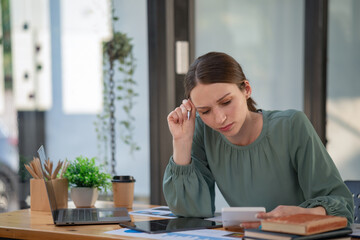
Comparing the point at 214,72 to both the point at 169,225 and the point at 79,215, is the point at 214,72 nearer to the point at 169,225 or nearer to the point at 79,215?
the point at 169,225

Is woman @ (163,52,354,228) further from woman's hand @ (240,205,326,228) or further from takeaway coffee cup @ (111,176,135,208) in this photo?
takeaway coffee cup @ (111,176,135,208)

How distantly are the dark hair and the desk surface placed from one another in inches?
22.3

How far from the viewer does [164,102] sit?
3.43 meters

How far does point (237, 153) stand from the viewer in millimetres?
2180

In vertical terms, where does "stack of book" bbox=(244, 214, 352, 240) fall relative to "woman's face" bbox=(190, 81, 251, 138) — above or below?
below

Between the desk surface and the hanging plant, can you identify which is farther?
the hanging plant

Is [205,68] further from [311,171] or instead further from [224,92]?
[311,171]

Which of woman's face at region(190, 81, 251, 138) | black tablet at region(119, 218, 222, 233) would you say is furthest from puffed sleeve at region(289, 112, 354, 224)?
black tablet at region(119, 218, 222, 233)

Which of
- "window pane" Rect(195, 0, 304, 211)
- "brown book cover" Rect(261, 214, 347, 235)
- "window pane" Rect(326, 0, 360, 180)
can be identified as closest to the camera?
"brown book cover" Rect(261, 214, 347, 235)

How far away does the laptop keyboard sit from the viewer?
79.4 inches

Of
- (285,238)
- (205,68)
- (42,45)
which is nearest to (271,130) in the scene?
(205,68)

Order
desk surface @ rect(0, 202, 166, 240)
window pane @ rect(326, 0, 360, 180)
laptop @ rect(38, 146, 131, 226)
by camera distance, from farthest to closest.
Result: window pane @ rect(326, 0, 360, 180) < laptop @ rect(38, 146, 131, 226) < desk surface @ rect(0, 202, 166, 240)

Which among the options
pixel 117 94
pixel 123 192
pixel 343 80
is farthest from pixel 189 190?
pixel 343 80

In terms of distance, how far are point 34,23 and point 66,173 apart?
181 centimetres
